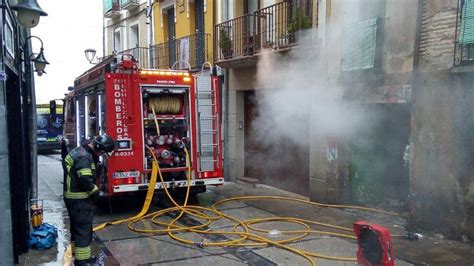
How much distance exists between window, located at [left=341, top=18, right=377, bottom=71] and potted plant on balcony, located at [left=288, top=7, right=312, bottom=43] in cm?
120

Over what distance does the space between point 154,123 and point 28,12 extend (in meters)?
4.45

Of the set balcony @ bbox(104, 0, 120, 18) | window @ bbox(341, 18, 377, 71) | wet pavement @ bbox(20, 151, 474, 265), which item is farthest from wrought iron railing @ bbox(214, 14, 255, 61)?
balcony @ bbox(104, 0, 120, 18)

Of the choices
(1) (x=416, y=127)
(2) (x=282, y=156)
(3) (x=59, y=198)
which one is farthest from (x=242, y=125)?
(1) (x=416, y=127)

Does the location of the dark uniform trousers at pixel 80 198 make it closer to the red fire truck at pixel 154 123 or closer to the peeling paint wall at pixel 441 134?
the red fire truck at pixel 154 123

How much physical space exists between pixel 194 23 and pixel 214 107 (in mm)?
6632

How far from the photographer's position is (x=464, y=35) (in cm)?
598

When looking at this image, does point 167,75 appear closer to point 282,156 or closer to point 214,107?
point 214,107

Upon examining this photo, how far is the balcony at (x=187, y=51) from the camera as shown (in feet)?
44.0

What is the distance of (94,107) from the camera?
351 inches

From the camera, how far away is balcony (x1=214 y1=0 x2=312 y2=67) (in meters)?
9.36

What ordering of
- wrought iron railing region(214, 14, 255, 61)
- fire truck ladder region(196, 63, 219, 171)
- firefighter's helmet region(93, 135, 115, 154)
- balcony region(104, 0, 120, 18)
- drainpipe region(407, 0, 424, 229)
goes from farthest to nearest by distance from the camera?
1. balcony region(104, 0, 120, 18)
2. wrought iron railing region(214, 14, 255, 61)
3. fire truck ladder region(196, 63, 219, 171)
4. drainpipe region(407, 0, 424, 229)
5. firefighter's helmet region(93, 135, 115, 154)

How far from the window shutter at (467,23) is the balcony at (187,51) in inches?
318

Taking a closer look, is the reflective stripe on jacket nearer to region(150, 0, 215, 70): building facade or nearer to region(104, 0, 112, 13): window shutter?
region(150, 0, 215, 70): building facade

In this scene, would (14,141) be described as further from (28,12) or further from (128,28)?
(128,28)
